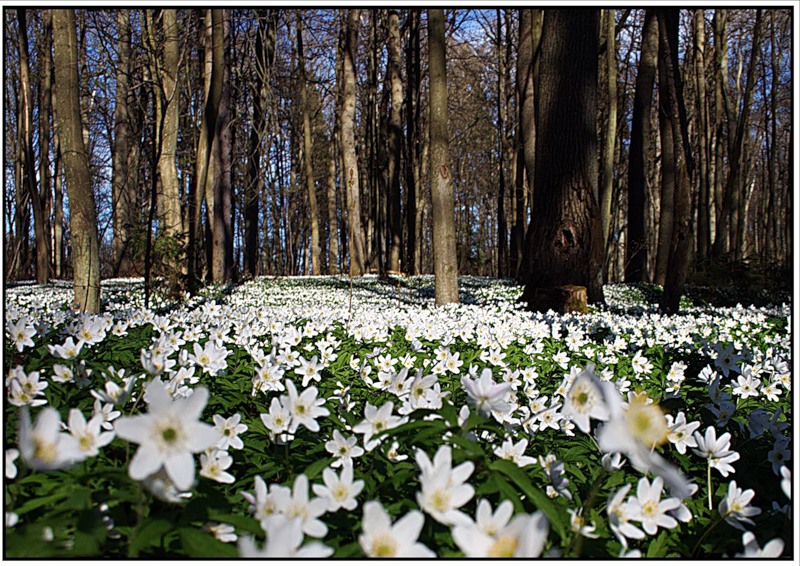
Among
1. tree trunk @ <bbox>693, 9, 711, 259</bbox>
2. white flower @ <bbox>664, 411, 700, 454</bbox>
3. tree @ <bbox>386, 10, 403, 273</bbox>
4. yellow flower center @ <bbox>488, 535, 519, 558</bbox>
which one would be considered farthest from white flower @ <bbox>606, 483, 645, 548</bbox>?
tree trunk @ <bbox>693, 9, 711, 259</bbox>

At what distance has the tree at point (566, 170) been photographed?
690 centimetres

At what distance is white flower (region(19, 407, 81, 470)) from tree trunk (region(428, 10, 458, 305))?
629 cm

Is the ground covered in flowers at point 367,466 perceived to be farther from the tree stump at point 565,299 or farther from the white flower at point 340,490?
the tree stump at point 565,299

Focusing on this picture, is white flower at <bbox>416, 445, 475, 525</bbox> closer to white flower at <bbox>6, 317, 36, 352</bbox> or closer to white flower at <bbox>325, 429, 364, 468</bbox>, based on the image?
white flower at <bbox>325, 429, 364, 468</bbox>

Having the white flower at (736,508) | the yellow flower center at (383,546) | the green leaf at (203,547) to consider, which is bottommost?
the white flower at (736,508)

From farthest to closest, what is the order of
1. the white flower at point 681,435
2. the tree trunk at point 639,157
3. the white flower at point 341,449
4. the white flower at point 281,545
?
the tree trunk at point 639,157, the white flower at point 681,435, the white flower at point 341,449, the white flower at point 281,545

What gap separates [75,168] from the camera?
187 inches

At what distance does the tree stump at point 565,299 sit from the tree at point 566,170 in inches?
1.2

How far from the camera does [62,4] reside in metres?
1.84

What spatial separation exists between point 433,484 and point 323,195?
104ft

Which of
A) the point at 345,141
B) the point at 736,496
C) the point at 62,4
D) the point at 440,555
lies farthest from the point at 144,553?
the point at 345,141

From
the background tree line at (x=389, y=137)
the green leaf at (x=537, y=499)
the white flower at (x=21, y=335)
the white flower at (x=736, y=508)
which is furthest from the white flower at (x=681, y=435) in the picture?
the background tree line at (x=389, y=137)

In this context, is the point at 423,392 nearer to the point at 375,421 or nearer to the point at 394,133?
the point at 375,421

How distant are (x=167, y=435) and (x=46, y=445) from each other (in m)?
0.23
